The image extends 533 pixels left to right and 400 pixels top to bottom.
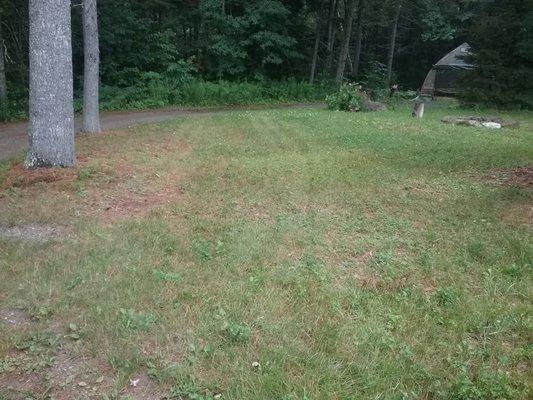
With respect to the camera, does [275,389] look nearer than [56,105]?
Yes

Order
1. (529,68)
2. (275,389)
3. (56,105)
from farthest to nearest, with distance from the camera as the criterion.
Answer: (529,68)
(56,105)
(275,389)

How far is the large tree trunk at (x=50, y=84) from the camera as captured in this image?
7.27 meters

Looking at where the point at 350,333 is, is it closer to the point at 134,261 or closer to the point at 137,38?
the point at 134,261

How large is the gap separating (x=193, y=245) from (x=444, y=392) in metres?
2.85

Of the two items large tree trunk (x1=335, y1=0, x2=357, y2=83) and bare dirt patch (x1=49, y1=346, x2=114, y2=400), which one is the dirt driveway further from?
large tree trunk (x1=335, y1=0, x2=357, y2=83)

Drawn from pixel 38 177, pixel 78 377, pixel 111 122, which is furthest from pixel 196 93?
pixel 78 377

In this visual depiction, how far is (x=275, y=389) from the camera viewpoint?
2.91 meters

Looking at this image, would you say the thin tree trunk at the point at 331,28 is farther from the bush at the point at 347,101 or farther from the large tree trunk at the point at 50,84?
the large tree trunk at the point at 50,84

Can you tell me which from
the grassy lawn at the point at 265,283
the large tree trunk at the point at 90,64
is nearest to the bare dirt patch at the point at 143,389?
the grassy lawn at the point at 265,283

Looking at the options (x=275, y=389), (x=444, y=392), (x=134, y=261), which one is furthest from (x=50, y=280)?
(x=444, y=392)

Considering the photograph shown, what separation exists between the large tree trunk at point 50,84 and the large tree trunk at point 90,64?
4377mm

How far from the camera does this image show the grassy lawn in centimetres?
304

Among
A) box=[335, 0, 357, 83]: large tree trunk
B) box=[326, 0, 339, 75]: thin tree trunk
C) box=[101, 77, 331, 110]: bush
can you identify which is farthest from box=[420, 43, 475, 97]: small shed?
box=[101, 77, 331, 110]: bush

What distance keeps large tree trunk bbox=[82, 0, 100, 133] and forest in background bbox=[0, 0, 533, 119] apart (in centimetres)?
516
